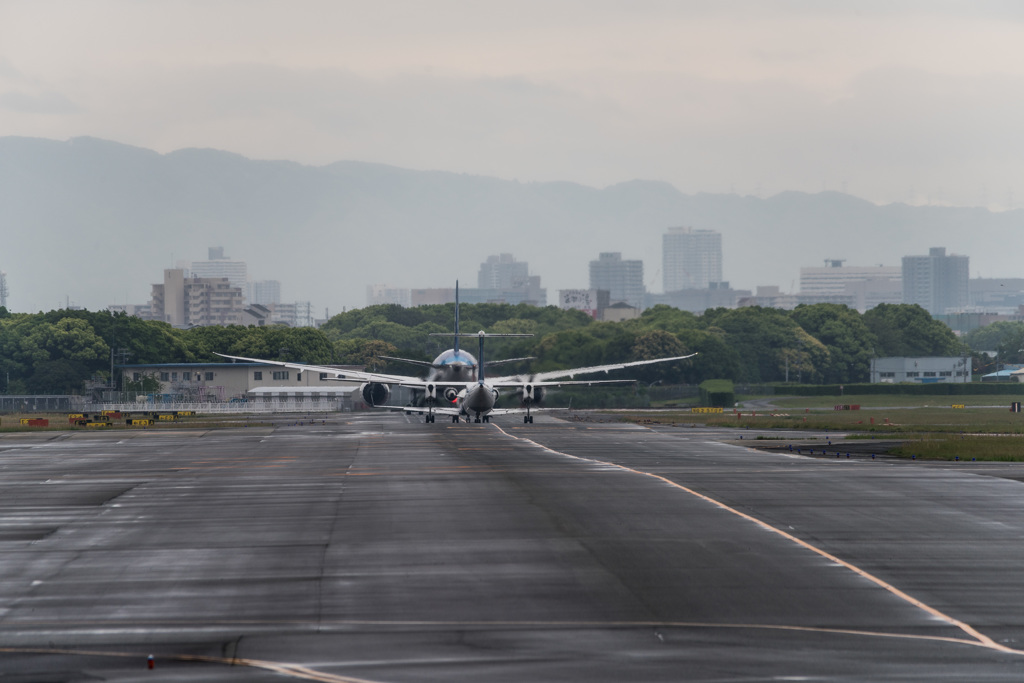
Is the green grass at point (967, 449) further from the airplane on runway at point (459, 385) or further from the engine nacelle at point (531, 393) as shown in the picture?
the engine nacelle at point (531, 393)

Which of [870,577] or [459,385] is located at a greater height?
[459,385]

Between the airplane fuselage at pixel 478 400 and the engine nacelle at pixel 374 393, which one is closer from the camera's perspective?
the airplane fuselage at pixel 478 400

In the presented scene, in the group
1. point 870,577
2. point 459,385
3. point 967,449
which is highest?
point 459,385

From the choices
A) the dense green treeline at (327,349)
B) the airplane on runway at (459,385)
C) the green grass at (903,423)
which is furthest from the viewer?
the dense green treeline at (327,349)

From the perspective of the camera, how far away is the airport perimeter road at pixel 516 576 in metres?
14.6

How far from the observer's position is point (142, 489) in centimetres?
3494

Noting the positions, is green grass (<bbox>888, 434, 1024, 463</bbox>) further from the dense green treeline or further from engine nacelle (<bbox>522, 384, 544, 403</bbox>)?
the dense green treeline

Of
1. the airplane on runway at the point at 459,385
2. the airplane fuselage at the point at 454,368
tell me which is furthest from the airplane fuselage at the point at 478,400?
the airplane fuselage at the point at 454,368

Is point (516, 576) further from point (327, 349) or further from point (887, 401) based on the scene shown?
point (327, 349)

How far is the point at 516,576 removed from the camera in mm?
19844

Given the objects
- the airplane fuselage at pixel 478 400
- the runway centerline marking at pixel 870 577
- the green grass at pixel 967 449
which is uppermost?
the airplane fuselage at pixel 478 400

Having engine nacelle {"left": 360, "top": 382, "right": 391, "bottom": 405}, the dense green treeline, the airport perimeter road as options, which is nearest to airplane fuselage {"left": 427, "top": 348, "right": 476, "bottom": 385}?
engine nacelle {"left": 360, "top": 382, "right": 391, "bottom": 405}

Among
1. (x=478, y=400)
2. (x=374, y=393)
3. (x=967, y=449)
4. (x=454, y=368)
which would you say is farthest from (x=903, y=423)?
(x=374, y=393)

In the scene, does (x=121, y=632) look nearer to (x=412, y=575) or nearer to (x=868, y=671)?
(x=412, y=575)
